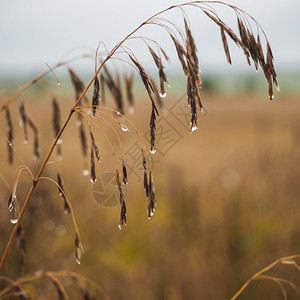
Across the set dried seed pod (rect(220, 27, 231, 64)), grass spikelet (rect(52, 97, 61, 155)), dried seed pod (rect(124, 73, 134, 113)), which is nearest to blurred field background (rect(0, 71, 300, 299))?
grass spikelet (rect(52, 97, 61, 155))

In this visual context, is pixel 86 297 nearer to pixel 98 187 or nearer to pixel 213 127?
pixel 98 187

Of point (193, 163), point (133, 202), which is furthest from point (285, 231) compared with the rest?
point (193, 163)

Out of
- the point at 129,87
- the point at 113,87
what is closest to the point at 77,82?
the point at 113,87

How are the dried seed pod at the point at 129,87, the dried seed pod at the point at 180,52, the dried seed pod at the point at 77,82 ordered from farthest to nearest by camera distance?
the dried seed pod at the point at 129,87
the dried seed pod at the point at 77,82
the dried seed pod at the point at 180,52

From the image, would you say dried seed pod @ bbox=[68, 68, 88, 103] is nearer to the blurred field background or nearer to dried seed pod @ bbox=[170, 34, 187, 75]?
dried seed pod @ bbox=[170, 34, 187, 75]

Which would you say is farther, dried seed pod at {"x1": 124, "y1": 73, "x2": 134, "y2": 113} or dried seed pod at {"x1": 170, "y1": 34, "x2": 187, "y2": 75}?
dried seed pod at {"x1": 124, "y1": 73, "x2": 134, "y2": 113}

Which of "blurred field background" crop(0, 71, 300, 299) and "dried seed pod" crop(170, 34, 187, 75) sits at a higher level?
"dried seed pod" crop(170, 34, 187, 75)

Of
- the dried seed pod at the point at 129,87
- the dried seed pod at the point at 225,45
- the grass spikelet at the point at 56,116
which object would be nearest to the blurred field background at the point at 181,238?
A: the grass spikelet at the point at 56,116

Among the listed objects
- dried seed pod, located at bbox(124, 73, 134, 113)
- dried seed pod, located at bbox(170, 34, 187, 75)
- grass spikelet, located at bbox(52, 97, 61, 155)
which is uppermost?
dried seed pod, located at bbox(170, 34, 187, 75)

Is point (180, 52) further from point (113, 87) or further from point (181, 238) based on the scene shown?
point (181, 238)

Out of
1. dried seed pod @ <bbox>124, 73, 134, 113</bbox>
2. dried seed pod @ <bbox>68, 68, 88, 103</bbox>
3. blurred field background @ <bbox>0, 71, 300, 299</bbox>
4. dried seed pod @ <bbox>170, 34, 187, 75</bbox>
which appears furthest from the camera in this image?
blurred field background @ <bbox>0, 71, 300, 299</bbox>

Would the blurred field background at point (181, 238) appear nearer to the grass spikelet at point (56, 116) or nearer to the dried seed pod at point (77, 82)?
the grass spikelet at point (56, 116)

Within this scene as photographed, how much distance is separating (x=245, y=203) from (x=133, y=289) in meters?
1.49

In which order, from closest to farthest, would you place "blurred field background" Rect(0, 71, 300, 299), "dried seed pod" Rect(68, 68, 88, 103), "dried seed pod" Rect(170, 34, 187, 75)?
1. "dried seed pod" Rect(170, 34, 187, 75)
2. "dried seed pod" Rect(68, 68, 88, 103)
3. "blurred field background" Rect(0, 71, 300, 299)
